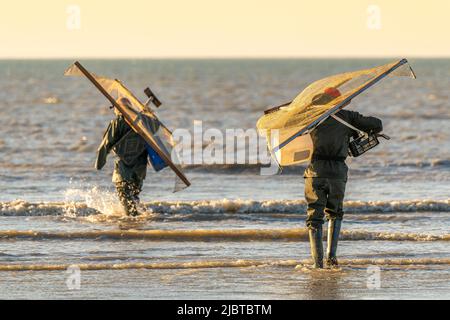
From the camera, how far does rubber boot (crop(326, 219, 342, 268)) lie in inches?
471

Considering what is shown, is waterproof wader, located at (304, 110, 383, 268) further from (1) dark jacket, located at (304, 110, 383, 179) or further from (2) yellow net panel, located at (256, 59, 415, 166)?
(2) yellow net panel, located at (256, 59, 415, 166)

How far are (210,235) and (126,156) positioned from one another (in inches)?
73.3

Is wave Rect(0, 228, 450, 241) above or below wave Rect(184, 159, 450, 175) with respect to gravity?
below

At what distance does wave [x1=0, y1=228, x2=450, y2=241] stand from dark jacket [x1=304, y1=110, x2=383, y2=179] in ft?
9.42

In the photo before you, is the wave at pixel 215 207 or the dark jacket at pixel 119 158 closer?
the dark jacket at pixel 119 158

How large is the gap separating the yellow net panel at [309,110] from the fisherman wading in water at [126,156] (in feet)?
12.1

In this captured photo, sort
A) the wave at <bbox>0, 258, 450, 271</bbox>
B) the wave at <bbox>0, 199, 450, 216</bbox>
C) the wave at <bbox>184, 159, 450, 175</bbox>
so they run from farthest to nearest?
the wave at <bbox>184, 159, 450, 175</bbox> < the wave at <bbox>0, 199, 450, 216</bbox> < the wave at <bbox>0, 258, 450, 271</bbox>

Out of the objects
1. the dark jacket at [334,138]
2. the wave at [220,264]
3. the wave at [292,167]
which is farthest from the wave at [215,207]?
the dark jacket at [334,138]

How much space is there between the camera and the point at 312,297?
35.1 feet

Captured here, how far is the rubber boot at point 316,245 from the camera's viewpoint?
1186 cm

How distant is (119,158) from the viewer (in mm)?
15867

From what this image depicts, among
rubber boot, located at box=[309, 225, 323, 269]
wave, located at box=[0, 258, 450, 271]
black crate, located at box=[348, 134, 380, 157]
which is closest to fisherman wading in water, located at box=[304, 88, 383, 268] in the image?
rubber boot, located at box=[309, 225, 323, 269]

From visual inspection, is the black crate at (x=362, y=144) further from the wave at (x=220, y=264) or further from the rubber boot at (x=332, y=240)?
the wave at (x=220, y=264)

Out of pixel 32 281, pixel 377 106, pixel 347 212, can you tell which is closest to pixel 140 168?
pixel 347 212
